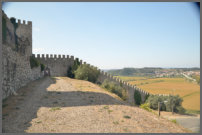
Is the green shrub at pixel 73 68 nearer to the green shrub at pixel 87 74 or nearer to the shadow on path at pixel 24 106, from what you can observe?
the green shrub at pixel 87 74

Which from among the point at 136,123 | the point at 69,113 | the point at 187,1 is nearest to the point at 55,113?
the point at 69,113

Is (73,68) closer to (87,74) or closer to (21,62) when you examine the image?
(87,74)

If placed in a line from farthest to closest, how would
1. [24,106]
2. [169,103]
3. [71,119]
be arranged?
[169,103]
[24,106]
[71,119]

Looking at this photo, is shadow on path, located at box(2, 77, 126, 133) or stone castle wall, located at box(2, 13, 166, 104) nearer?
shadow on path, located at box(2, 77, 126, 133)

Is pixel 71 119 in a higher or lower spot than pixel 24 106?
lower

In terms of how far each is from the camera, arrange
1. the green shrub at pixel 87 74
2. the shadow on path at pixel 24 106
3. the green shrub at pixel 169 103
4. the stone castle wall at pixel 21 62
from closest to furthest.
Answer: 1. the shadow on path at pixel 24 106
2. the stone castle wall at pixel 21 62
3. the green shrub at pixel 87 74
4. the green shrub at pixel 169 103

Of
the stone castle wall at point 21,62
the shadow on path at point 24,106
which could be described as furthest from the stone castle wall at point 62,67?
the shadow on path at point 24,106

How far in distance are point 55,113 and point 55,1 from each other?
586cm

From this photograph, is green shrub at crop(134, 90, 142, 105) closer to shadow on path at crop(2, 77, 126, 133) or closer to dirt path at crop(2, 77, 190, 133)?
shadow on path at crop(2, 77, 126, 133)

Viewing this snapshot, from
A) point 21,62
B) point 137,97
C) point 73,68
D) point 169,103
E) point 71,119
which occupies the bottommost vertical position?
point 169,103

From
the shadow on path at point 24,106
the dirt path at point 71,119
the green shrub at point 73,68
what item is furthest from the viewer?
the green shrub at point 73,68

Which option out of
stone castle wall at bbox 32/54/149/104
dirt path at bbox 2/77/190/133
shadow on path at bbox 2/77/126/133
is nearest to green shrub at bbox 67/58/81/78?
stone castle wall at bbox 32/54/149/104

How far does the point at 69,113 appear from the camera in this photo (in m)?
8.87

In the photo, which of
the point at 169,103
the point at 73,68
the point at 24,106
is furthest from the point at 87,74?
the point at 24,106
